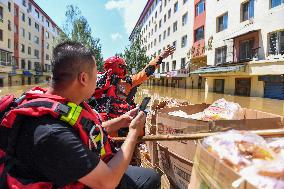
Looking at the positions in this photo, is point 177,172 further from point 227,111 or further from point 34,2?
point 34,2

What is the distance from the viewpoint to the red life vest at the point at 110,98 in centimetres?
379

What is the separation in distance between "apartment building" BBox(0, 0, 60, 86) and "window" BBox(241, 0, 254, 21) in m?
24.5

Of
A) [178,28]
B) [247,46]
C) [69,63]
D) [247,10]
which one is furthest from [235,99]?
[178,28]

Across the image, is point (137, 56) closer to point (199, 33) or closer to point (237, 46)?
point (199, 33)

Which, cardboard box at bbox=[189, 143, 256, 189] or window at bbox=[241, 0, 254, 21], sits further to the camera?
window at bbox=[241, 0, 254, 21]

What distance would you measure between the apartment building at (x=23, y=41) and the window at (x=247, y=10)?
2445 cm

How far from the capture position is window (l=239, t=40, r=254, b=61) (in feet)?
74.2

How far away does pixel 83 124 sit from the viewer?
1646mm

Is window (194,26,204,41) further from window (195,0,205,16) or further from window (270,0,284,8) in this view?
window (270,0,284,8)

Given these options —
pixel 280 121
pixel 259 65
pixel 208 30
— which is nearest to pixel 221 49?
pixel 208 30

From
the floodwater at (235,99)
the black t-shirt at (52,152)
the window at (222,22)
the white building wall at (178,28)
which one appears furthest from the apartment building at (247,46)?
the black t-shirt at (52,152)

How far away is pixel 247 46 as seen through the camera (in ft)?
75.9

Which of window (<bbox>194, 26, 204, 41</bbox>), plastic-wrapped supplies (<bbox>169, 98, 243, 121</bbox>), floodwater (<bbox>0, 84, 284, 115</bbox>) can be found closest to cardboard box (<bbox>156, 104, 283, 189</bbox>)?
plastic-wrapped supplies (<bbox>169, 98, 243, 121</bbox>)

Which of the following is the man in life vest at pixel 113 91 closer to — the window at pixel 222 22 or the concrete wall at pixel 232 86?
the concrete wall at pixel 232 86
